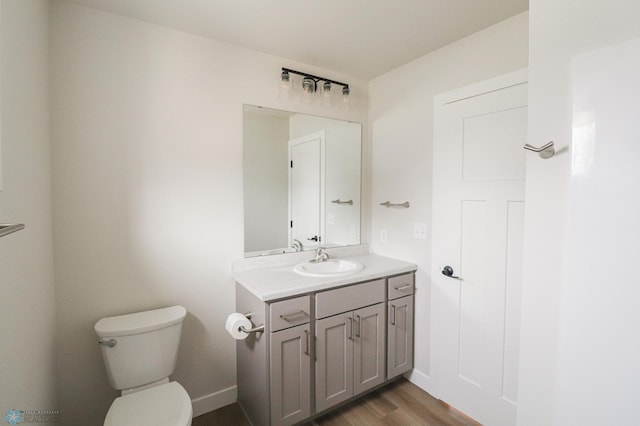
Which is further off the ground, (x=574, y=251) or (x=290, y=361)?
(x=574, y=251)

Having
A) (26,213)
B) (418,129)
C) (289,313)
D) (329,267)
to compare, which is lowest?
(289,313)

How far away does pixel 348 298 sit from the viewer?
188 cm

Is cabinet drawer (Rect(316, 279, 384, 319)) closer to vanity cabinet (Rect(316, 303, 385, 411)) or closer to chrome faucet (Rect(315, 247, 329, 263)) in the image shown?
vanity cabinet (Rect(316, 303, 385, 411))

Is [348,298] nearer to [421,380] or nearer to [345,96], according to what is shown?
[421,380]

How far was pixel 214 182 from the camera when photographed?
196 cm

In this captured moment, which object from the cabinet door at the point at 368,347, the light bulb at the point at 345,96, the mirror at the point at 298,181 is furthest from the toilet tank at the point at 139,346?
the light bulb at the point at 345,96

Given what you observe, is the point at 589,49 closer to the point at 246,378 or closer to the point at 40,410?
the point at 246,378

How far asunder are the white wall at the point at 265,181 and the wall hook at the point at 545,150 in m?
1.59

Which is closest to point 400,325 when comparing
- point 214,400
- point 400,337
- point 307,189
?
point 400,337

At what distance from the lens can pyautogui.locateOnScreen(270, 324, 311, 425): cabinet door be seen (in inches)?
63.6

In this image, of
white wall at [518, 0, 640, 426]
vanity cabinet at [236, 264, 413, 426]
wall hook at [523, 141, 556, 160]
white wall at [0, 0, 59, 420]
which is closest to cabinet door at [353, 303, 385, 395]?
vanity cabinet at [236, 264, 413, 426]

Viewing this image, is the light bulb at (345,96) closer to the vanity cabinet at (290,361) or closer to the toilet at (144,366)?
the vanity cabinet at (290,361)

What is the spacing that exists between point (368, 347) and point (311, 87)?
6.24 ft

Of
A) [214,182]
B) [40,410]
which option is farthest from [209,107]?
[40,410]
